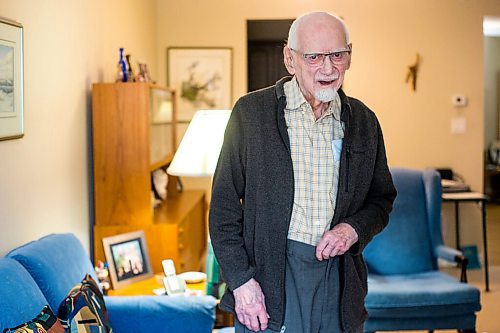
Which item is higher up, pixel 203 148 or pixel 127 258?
pixel 203 148

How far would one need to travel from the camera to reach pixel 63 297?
101 inches

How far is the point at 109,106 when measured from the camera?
3781mm

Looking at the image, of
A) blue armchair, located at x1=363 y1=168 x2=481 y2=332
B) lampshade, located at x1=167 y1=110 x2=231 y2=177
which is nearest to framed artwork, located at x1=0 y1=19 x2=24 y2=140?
lampshade, located at x1=167 y1=110 x2=231 y2=177

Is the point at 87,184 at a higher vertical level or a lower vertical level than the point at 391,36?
lower

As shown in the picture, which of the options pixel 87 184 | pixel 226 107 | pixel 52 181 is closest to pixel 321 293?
pixel 52 181

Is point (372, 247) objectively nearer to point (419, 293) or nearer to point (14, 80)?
point (419, 293)

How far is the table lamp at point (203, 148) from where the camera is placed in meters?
3.29

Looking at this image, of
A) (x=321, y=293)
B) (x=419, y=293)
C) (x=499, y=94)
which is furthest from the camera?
(x=499, y=94)

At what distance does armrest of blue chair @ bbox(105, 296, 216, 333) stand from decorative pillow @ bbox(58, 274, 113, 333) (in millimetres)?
372

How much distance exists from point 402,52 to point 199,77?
63.8 inches

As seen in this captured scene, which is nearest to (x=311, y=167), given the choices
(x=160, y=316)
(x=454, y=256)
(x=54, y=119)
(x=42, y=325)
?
(x=42, y=325)

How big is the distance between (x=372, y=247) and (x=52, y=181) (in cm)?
172

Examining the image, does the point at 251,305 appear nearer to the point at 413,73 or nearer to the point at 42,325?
the point at 42,325

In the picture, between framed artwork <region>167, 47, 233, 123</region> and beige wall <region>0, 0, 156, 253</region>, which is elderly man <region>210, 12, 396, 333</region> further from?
framed artwork <region>167, 47, 233, 123</region>
